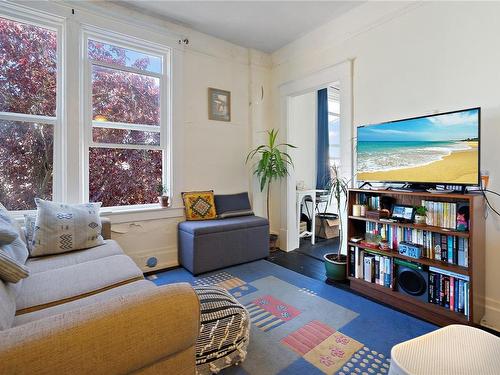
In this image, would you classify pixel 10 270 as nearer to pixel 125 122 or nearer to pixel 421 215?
pixel 125 122

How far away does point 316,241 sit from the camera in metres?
4.27

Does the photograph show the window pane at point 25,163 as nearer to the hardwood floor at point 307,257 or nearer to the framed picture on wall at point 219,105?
the framed picture on wall at point 219,105

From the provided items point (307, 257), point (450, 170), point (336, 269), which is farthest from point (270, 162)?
point (450, 170)

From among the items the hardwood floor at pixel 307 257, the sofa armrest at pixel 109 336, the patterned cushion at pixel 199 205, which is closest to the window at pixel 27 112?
the patterned cushion at pixel 199 205

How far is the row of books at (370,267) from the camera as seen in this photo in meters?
2.28

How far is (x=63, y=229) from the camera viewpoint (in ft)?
6.94

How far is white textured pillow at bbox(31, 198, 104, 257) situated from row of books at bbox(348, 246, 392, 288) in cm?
234

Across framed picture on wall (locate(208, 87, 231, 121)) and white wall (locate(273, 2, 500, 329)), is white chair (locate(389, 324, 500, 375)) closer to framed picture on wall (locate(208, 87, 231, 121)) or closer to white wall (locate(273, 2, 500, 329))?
white wall (locate(273, 2, 500, 329))

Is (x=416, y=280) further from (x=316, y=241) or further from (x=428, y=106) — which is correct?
(x=316, y=241)

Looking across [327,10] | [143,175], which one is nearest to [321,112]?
[327,10]

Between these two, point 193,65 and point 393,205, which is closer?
point 393,205

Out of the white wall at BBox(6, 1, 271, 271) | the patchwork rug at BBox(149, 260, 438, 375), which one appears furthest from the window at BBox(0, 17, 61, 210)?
the patchwork rug at BBox(149, 260, 438, 375)

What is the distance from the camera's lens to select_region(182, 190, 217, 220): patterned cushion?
3270 mm

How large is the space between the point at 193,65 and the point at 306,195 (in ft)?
8.33
